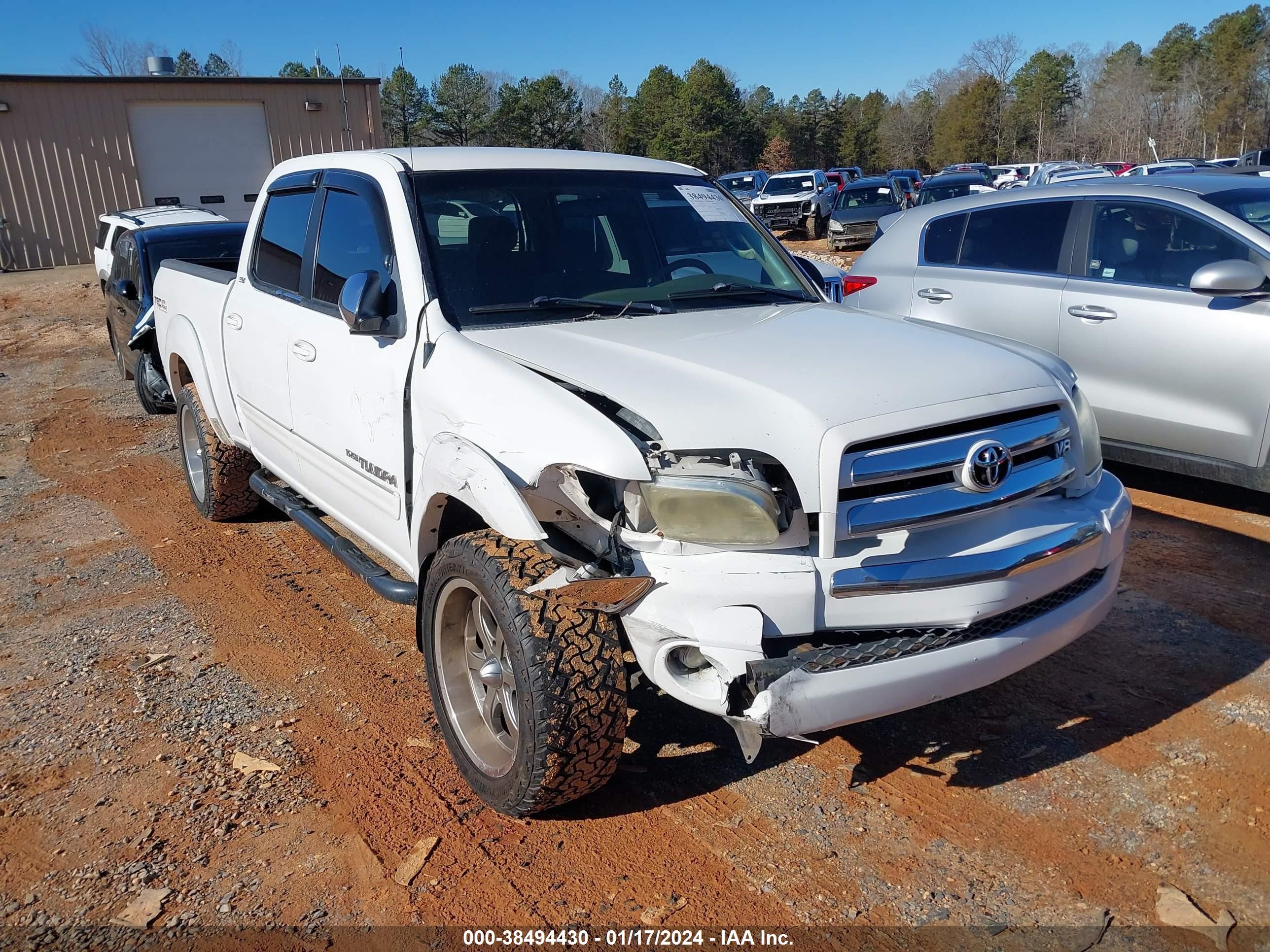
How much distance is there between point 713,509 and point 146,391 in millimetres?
8161

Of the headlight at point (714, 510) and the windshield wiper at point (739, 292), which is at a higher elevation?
the windshield wiper at point (739, 292)

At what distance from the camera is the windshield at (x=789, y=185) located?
31.3 meters

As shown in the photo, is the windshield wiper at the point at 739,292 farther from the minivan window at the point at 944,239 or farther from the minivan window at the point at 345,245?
the minivan window at the point at 944,239

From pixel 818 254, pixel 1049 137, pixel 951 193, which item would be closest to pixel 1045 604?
pixel 818 254

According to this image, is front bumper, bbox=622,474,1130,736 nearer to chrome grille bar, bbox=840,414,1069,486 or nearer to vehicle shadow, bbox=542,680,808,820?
chrome grille bar, bbox=840,414,1069,486

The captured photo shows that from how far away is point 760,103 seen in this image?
9594 cm

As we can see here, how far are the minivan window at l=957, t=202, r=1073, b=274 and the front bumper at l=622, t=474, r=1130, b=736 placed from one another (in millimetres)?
4106

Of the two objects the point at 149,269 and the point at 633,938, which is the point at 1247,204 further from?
the point at 149,269

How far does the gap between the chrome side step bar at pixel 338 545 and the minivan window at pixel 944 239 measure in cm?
467

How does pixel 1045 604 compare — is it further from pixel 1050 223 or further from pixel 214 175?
pixel 214 175

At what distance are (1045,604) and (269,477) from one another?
15.0ft

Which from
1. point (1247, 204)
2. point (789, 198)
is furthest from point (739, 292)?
point (789, 198)

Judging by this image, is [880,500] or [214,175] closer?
[880,500]

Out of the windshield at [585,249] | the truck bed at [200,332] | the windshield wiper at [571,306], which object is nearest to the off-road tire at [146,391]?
the truck bed at [200,332]
